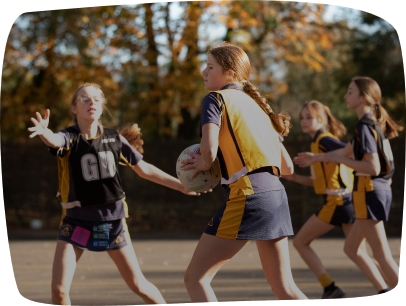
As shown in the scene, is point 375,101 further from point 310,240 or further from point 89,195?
point 89,195

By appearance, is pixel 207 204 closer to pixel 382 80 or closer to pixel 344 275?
pixel 382 80

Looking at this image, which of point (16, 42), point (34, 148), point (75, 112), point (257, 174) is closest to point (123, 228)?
point (75, 112)

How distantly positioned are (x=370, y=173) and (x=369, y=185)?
1.51 feet

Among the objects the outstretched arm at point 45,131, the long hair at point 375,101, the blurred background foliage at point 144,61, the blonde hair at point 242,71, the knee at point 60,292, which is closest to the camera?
the blonde hair at point 242,71

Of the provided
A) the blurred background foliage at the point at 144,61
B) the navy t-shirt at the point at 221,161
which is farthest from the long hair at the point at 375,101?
the blurred background foliage at the point at 144,61

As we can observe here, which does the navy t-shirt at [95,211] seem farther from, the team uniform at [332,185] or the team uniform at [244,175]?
the team uniform at [332,185]

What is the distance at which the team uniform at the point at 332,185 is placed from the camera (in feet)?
26.4

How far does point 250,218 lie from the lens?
470 cm

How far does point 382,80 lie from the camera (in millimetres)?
22062

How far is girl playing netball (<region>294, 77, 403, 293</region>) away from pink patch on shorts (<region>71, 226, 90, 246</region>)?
2019 mm

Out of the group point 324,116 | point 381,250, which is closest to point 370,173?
point 381,250

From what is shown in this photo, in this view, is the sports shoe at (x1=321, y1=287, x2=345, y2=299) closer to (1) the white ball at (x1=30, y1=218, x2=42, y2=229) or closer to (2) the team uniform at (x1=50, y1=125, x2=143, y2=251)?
(2) the team uniform at (x1=50, y1=125, x2=143, y2=251)

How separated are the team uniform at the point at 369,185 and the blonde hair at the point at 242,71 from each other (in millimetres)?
2011

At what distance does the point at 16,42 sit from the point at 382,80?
1033 cm
